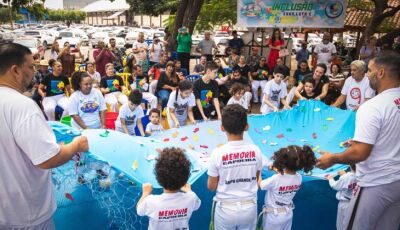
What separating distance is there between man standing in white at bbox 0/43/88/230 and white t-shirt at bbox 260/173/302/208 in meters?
1.50

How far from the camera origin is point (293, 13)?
36.9 ft

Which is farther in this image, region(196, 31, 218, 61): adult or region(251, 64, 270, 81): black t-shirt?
region(196, 31, 218, 61): adult

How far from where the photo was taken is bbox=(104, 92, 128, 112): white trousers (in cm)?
730

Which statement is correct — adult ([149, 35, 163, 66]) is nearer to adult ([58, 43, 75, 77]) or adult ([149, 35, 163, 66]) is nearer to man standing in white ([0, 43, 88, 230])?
adult ([58, 43, 75, 77])

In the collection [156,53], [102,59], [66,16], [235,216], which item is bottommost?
[235,216]

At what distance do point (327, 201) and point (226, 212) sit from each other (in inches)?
59.6

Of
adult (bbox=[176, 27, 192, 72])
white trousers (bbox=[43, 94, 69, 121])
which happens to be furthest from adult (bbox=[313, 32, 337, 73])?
white trousers (bbox=[43, 94, 69, 121])

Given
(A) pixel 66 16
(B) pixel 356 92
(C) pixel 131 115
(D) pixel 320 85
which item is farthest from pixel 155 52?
(A) pixel 66 16

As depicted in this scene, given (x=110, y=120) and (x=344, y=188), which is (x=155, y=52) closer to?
(x=110, y=120)

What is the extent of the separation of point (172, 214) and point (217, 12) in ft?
62.8

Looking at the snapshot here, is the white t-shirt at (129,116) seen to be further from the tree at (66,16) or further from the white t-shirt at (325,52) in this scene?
the tree at (66,16)

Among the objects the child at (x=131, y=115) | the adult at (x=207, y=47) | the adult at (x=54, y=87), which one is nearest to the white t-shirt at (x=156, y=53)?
the adult at (x=207, y=47)

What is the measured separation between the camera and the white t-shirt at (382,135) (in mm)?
2497

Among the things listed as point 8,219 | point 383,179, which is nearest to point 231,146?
point 383,179
